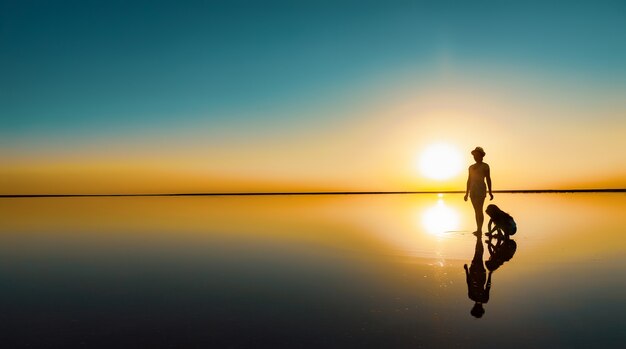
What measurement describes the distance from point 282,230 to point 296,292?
11050 millimetres

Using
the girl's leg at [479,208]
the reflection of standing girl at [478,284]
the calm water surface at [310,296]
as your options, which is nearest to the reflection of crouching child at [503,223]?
the girl's leg at [479,208]

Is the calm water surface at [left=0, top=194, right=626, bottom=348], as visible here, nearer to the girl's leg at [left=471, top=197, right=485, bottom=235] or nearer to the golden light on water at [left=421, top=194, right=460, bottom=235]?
the girl's leg at [left=471, top=197, right=485, bottom=235]

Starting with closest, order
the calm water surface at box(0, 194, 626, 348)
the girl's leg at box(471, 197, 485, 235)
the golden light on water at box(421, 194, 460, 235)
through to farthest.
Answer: the calm water surface at box(0, 194, 626, 348) < the girl's leg at box(471, 197, 485, 235) < the golden light on water at box(421, 194, 460, 235)

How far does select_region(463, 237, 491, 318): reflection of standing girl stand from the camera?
6.17 metres

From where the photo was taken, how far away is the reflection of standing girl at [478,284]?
20.2 ft

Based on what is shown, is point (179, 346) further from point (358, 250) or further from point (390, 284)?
point (358, 250)

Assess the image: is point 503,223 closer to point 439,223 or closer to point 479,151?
point 479,151

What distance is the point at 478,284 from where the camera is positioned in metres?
7.74

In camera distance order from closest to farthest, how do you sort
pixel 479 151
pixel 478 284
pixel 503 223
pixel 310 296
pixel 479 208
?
pixel 310 296, pixel 478 284, pixel 503 223, pixel 479 151, pixel 479 208

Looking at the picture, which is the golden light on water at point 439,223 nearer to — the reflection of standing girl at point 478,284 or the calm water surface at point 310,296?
the calm water surface at point 310,296

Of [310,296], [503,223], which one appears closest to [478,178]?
[503,223]

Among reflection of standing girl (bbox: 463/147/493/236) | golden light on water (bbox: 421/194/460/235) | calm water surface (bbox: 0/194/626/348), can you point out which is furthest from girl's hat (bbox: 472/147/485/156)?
golden light on water (bbox: 421/194/460/235)

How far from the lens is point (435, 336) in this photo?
16.2 feet

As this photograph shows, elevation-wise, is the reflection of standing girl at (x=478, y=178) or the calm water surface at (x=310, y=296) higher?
the reflection of standing girl at (x=478, y=178)
